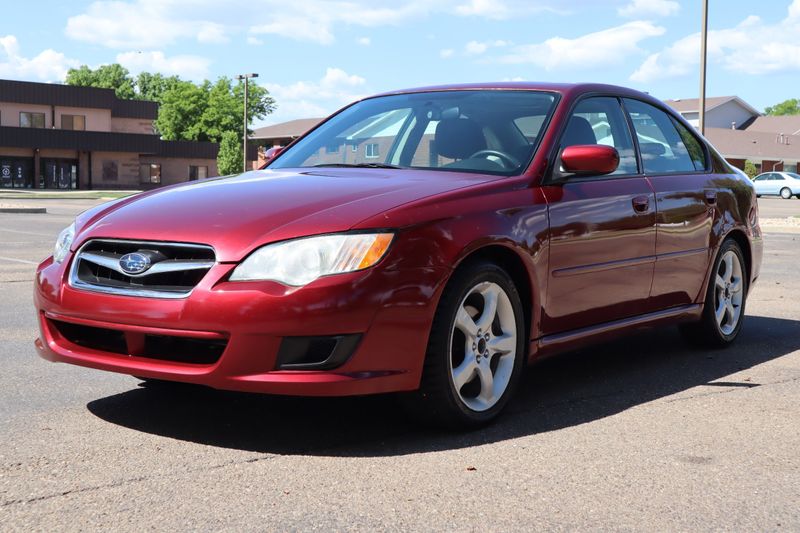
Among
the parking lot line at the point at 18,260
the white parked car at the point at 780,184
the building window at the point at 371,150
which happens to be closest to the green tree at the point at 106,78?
the white parked car at the point at 780,184

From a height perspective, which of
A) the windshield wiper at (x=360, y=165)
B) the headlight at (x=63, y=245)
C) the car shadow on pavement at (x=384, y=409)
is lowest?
the car shadow on pavement at (x=384, y=409)

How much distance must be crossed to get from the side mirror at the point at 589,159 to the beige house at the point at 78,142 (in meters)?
61.5

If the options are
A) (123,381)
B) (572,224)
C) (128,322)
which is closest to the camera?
(128,322)

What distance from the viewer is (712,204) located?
6.48 meters

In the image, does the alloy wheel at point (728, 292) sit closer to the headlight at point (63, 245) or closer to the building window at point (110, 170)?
the headlight at point (63, 245)

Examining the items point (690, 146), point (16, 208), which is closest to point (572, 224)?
point (690, 146)

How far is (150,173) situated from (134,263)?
71237 millimetres

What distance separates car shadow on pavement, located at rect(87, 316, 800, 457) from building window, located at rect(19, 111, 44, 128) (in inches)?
2561

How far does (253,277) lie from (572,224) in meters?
1.79

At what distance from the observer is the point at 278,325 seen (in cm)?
392

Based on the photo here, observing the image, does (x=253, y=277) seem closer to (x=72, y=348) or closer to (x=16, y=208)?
(x=72, y=348)

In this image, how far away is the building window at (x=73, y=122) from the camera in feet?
223

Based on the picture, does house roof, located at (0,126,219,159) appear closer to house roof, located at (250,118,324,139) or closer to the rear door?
house roof, located at (250,118,324,139)

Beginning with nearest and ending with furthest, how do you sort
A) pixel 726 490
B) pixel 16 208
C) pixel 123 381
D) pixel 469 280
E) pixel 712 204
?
pixel 726 490 → pixel 469 280 → pixel 123 381 → pixel 712 204 → pixel 16 208
